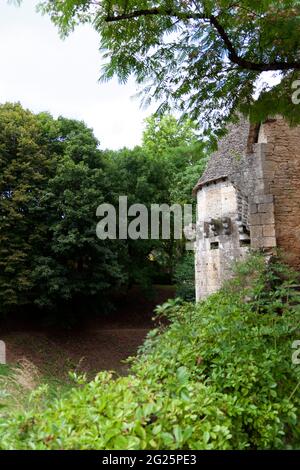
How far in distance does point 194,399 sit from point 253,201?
649 cm

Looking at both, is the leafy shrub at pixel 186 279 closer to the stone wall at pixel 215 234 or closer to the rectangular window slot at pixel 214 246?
the stone wall at pixel 215 234

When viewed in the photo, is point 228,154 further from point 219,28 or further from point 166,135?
point 166,135

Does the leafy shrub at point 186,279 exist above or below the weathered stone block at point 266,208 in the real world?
below

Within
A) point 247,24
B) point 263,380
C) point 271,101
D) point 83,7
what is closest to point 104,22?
point 83,7

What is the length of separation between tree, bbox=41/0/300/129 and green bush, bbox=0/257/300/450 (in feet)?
9.16

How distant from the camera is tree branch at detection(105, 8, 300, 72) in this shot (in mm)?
4215

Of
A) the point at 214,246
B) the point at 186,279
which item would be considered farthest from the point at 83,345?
the point at 214,246

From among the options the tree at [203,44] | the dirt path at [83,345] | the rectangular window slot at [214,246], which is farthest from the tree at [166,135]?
the tree at [203,44]

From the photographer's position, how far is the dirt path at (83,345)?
16.2 m

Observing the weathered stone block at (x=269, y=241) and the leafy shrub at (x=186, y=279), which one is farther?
the leafy shrub at (x=186, y=279)

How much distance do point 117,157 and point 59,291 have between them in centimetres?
945

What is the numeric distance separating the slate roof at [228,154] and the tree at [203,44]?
660cm

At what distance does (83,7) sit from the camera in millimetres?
4117
